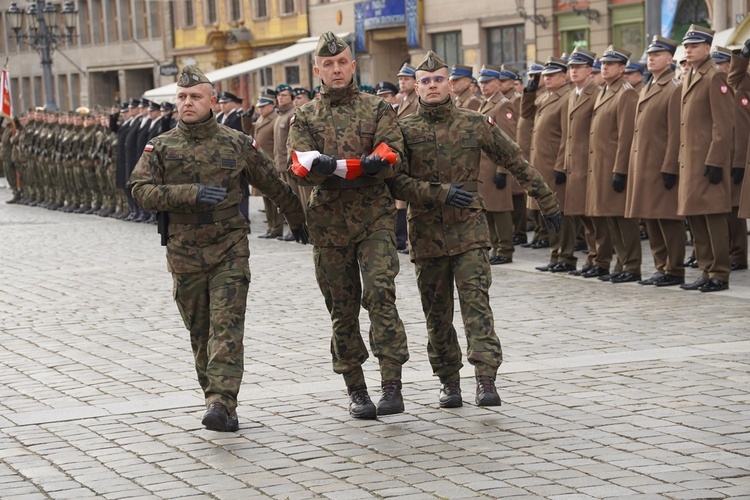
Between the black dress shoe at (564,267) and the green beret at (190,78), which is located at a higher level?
the green beret at (190,78)

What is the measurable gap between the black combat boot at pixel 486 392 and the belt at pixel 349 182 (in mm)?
1182

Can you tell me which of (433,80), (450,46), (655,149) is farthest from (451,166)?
(450,46)

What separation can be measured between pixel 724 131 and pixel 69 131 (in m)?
18.2

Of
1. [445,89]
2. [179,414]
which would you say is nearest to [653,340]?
[445,89]

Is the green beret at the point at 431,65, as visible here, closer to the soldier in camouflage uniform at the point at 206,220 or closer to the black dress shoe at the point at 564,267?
the soldier in camouflage uniform at the point at 206,220

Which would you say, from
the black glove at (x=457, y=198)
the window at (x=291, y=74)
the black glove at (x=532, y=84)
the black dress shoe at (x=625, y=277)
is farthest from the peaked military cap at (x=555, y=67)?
the window at (x=291, y=74)

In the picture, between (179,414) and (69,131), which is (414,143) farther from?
(69,131)

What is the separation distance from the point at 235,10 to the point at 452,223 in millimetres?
43480

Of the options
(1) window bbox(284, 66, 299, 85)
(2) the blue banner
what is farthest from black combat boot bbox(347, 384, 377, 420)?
(1) window bbox(284, 66, 299, 85)

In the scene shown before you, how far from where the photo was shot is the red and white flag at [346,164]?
759 cm

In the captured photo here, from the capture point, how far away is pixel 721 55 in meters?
13.8

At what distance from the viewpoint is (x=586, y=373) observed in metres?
8.95

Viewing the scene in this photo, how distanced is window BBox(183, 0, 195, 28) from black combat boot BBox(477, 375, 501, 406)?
46.3 metres

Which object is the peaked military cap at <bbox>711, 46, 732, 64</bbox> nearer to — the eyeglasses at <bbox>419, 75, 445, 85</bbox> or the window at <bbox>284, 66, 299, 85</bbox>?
the eyeglasses at <bbox>419, 75, 445, 85</bbox>
